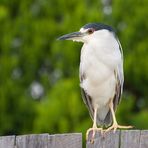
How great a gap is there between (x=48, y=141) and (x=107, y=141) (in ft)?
1.11

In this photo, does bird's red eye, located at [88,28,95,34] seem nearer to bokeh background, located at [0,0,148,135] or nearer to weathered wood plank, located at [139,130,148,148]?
weathered wood plank, located at [139,130,148,148]

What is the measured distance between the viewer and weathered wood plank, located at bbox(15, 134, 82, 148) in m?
4.16

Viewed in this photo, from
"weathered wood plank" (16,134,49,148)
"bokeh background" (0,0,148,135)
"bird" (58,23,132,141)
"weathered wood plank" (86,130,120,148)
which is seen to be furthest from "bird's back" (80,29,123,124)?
"bokeh background" (0,0,148,135)

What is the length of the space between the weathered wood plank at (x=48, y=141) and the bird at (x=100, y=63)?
4.69ft

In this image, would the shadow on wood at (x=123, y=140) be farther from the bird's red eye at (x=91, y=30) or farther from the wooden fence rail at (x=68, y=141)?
the bird's red eye at (x=91, y=30)

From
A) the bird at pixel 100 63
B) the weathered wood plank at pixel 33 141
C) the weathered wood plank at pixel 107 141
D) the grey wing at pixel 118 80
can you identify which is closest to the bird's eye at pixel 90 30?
the bird at pixel 100 63

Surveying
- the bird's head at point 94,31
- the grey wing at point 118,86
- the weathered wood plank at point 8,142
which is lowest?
the weathered wood plank at point 8,142

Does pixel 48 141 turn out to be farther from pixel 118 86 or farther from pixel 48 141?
pixel 118 86

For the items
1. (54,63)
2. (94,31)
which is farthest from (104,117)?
(54,63)

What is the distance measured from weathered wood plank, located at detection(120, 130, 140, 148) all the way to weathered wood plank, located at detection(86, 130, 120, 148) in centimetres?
4

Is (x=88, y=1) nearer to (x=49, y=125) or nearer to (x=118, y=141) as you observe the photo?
(x=49, y=125)

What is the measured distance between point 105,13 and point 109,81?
404 centimetres

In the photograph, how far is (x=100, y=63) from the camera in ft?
18.8

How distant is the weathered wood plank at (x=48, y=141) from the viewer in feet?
13.7
